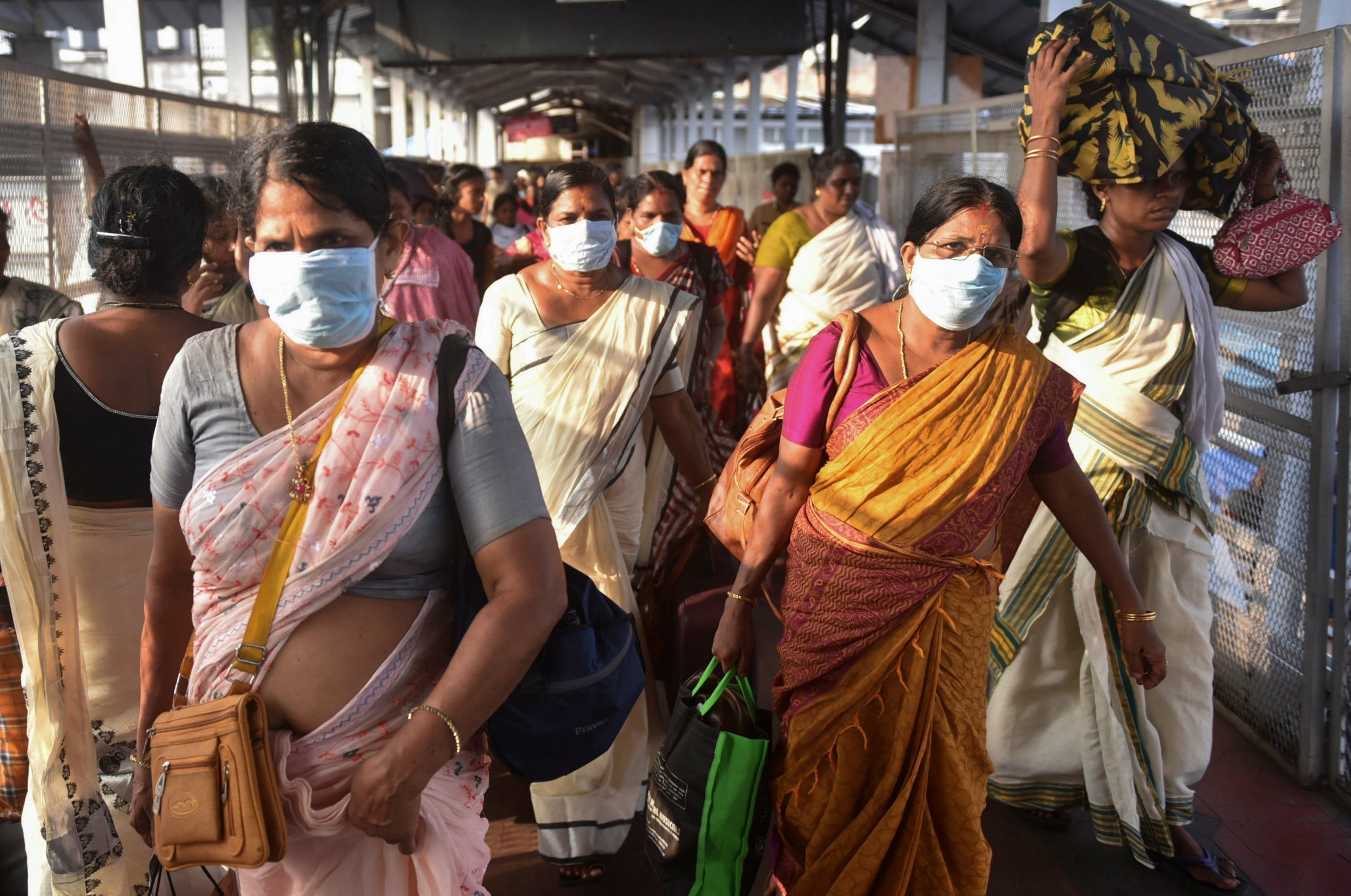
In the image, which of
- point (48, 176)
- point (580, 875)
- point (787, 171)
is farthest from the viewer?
point (787, 171)

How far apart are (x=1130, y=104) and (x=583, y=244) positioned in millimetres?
1582

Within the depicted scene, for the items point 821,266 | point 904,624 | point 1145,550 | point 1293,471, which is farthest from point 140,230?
point 821,266

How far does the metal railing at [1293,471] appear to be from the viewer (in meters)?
3.37

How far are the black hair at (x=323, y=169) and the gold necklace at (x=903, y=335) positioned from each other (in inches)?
46.2

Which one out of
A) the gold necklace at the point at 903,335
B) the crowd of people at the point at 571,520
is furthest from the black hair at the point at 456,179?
the gold necklace at the point at 903,335

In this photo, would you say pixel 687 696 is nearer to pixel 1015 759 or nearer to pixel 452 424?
pixel 452 424

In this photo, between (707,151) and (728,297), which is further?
(707,151)

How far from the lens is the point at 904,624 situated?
2.31 meters

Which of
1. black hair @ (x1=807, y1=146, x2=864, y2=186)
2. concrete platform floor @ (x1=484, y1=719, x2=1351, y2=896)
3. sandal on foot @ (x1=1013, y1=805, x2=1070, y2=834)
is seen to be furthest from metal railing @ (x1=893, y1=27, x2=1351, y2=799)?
black hair @ (x1=807, y1=146, x2=864, y2=186)

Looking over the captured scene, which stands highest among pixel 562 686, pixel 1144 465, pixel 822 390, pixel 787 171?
pixel 787 171

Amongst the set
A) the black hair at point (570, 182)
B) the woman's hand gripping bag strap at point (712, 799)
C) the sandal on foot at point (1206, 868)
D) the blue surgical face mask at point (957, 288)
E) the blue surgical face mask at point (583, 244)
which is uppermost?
the black hair at point (570, 182)

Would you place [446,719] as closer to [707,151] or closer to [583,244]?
[583,244]

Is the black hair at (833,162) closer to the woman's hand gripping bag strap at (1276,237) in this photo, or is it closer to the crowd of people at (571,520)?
the crowd of people at (571,520)

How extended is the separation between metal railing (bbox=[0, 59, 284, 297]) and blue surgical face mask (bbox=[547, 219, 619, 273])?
0.96 m
